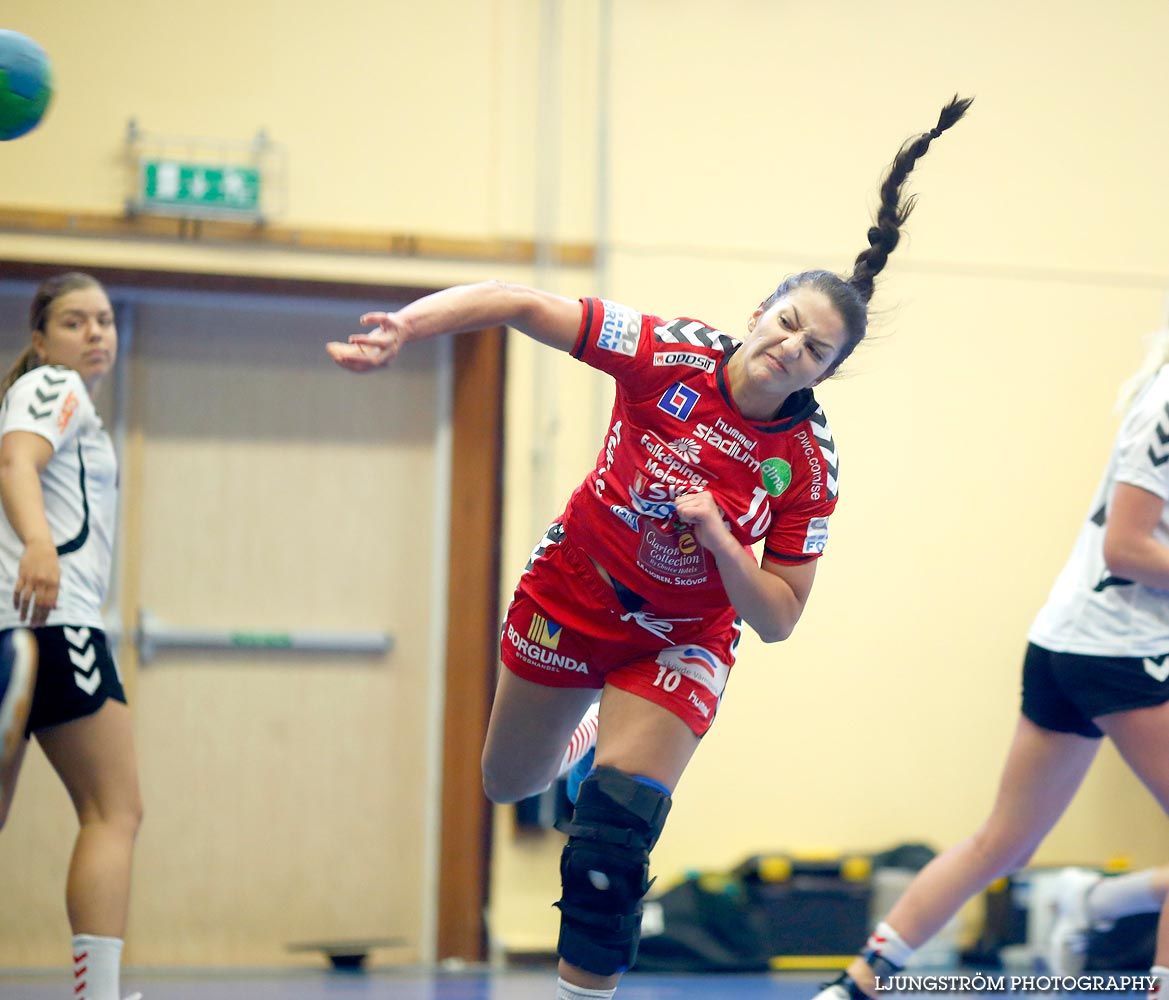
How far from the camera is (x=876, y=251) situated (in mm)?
2883

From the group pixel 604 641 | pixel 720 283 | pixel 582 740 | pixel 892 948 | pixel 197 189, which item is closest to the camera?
pixel 604 641

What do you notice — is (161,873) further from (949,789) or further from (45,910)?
(949,789)

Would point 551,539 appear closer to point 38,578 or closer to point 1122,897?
point 38,578

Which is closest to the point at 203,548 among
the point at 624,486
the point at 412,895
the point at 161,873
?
the point at 161,873

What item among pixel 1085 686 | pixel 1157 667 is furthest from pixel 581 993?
pixel 1157 667

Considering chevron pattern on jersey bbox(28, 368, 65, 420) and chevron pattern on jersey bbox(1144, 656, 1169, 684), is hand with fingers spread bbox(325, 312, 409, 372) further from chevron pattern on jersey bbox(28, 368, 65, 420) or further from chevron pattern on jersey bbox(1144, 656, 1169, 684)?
chevron pattern on jersey bbox(1144, 656, 1169, 684)

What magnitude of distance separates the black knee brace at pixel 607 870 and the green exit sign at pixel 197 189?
3225 mm

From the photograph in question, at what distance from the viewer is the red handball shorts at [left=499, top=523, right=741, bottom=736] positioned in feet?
9.00

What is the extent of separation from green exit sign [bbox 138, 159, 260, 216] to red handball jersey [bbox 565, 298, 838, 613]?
2.74 meters

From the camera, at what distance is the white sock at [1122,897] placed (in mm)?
3525

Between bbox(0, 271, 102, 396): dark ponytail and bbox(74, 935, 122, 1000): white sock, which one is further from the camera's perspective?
bbox(0, 271, 102, 396): dark ponytail

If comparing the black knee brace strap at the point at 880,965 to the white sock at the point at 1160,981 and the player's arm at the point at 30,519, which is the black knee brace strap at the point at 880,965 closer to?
A: the white sock at the point at 1160,981

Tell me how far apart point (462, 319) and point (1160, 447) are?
5.01 feet

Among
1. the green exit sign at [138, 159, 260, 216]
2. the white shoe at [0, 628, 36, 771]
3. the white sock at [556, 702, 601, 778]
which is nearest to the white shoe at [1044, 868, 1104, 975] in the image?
the white sock at [556, 702, 601, 778]
